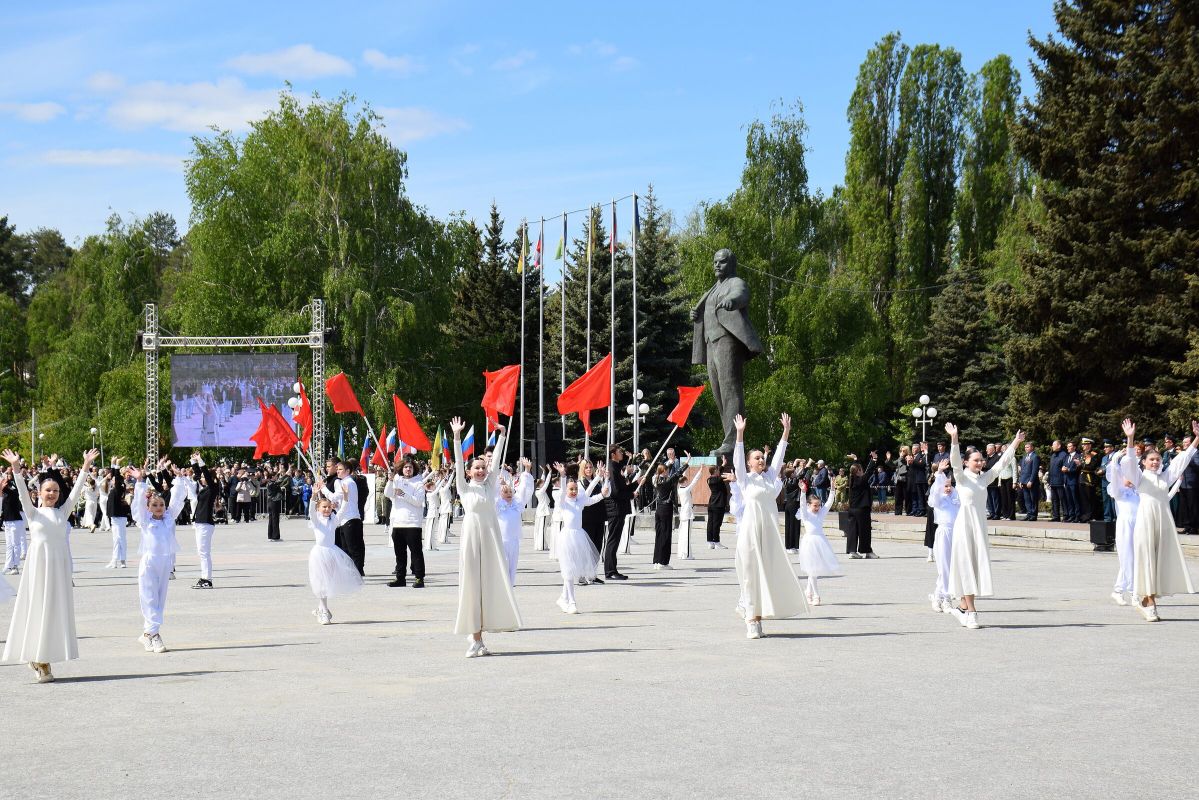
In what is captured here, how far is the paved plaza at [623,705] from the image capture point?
23.8ft

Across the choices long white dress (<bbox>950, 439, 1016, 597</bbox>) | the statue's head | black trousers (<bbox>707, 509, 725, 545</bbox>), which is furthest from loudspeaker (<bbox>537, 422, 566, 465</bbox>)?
long white dress (<bbox>950, 439, 1016, 597</bbox>)

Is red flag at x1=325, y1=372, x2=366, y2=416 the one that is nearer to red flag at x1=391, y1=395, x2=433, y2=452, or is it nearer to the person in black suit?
red flag at x1=391, y1=395, x2=433, y2=452

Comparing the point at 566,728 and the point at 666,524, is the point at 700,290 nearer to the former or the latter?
the point at 666,524

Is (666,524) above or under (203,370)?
under

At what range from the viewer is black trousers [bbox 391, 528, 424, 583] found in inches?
767

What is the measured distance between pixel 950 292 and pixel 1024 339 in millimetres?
19105

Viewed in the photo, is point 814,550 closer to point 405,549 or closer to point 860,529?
point 405,549

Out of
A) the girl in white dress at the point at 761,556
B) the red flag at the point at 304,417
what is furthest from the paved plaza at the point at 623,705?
the red flag at the point at 304,417

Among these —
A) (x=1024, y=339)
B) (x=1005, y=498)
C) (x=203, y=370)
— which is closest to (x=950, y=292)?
(x=1024, y=339)

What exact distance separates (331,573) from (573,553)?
299 centimetres

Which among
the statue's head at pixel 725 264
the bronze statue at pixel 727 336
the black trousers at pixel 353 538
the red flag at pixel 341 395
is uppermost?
the statue's head at pixel 725 264

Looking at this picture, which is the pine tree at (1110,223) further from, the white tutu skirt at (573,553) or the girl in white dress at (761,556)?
the girl in white dress at (761,556)

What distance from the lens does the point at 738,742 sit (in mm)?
8172

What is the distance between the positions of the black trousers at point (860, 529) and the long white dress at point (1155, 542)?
393 inches
